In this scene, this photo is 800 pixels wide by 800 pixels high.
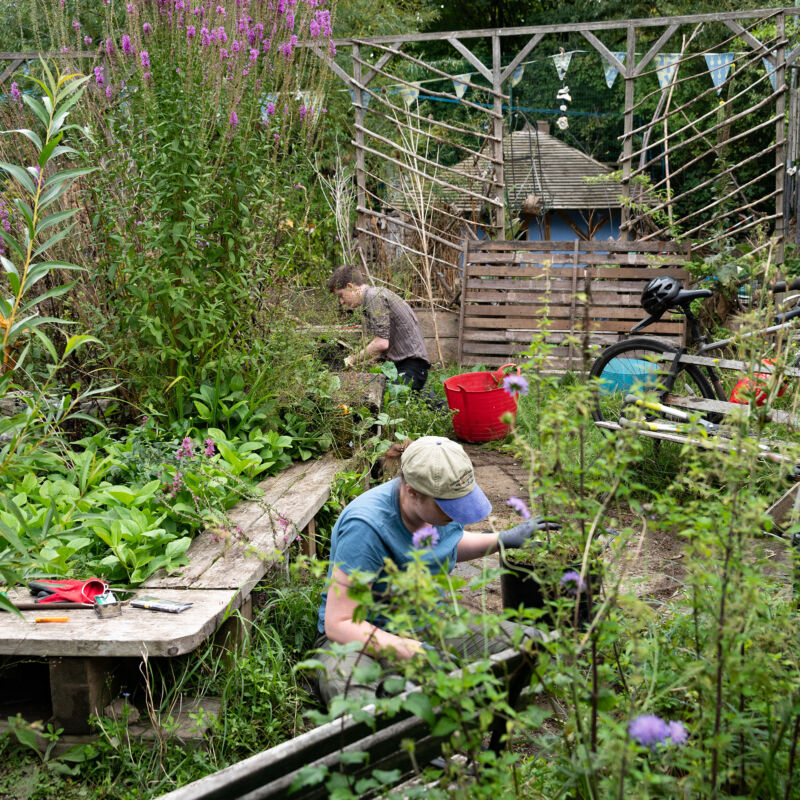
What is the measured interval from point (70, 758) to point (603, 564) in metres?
1.82

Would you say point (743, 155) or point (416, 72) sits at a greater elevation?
point (416, 72)

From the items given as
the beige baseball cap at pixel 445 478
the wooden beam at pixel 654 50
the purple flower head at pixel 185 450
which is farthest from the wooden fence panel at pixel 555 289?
the beige baseball cap at pixel 445 478

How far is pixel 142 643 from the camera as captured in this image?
2.36 meters

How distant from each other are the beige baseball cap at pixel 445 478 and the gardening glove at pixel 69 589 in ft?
3.91

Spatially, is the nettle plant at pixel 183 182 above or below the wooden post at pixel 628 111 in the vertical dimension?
below

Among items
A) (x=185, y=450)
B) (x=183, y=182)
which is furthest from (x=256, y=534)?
(x=183, y=182)

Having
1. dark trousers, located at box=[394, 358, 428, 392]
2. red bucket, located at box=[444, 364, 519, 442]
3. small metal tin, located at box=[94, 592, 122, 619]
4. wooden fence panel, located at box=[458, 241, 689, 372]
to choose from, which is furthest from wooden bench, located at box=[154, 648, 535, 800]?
wooden fence panel, located at box=[458, 241, 689, 372]

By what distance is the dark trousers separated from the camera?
643cm

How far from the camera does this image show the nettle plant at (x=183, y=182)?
3.71m

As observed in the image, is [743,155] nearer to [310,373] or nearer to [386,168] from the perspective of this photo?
[386,168]

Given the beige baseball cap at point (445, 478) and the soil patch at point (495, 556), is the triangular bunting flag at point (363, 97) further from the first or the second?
the beige baseball cap at point (445, 478)

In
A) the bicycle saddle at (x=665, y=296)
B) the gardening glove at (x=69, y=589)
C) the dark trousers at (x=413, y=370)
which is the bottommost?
the gardening glove at (x=69, y=589)

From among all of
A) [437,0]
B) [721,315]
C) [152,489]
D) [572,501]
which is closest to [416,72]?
[437,0]

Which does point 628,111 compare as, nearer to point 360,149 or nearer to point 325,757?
point 360,149
